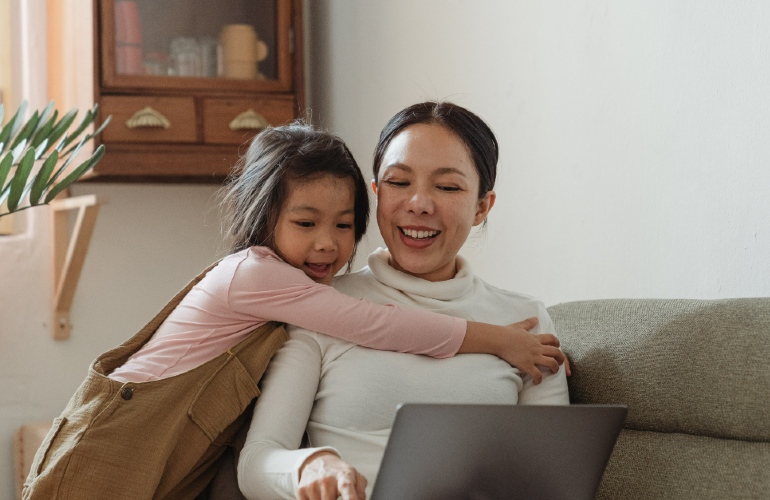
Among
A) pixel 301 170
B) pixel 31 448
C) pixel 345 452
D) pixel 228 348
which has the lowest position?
pixel 31 448

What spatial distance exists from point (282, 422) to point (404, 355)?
0.20 metres

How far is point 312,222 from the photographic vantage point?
4.53 feet

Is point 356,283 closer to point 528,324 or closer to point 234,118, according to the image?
point 528,324

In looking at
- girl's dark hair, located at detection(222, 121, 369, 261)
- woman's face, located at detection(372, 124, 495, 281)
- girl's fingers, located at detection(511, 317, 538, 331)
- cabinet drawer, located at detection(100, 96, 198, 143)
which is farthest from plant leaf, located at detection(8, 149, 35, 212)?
girl's fingers, located at detection(511, 317, 538, 331)

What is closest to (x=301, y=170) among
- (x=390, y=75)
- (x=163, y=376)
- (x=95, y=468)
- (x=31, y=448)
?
(x=163, y=376)

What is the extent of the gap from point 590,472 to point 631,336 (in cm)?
27

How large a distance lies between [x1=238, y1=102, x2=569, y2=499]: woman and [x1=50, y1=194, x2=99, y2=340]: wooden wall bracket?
132cm

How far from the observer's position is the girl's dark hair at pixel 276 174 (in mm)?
1380

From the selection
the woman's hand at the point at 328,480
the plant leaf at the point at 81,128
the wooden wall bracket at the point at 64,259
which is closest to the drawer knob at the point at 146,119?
the wooden wall bracket at the point at 64,259

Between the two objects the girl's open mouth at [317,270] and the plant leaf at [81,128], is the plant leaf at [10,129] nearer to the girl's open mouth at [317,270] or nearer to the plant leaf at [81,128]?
the plant leaf at [81,128]

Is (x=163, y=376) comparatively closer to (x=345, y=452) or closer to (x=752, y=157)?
(x=345, y=452)

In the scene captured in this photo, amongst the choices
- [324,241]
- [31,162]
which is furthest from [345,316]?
[31,162]

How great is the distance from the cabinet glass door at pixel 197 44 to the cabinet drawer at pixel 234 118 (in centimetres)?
5

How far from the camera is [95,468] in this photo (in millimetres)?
1188
